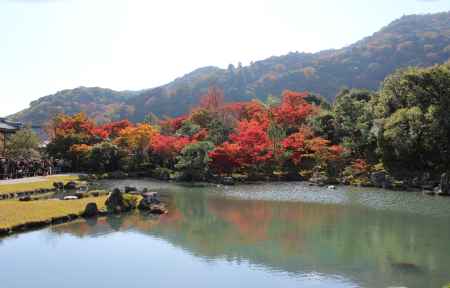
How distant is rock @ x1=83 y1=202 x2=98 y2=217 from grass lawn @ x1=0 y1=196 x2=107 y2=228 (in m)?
0.25

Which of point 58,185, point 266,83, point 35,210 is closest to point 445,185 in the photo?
point 35,210

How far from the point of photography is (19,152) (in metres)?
49.9

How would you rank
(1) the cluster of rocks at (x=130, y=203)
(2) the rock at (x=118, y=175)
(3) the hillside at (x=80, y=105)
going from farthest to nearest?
(3) the hillside at (x=80, y=105)
(2) the rock at (x=118, y=175)
(1) the cluster of rocks at (x=130, y=203)

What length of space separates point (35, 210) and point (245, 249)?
34.0ft

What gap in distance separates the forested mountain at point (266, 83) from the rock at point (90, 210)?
87.0 m

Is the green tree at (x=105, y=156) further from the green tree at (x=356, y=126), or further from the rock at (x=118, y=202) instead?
the green tree at (x=356, y=126)

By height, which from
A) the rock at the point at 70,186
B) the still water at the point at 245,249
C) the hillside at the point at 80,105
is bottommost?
the still water at the point at 245,249

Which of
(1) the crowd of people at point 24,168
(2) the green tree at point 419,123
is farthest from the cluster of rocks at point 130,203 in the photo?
(2) the green tree at point 419,123

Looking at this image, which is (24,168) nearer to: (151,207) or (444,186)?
(151,207)

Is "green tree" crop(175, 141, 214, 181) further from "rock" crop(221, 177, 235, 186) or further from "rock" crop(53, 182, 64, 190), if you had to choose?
"rock" crop(53, 182, 64, 190)

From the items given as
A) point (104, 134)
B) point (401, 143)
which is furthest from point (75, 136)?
point (401, 143)

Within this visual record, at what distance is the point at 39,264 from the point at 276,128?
31882 mm

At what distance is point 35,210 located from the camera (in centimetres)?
2100

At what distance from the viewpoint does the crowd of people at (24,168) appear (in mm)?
34600
